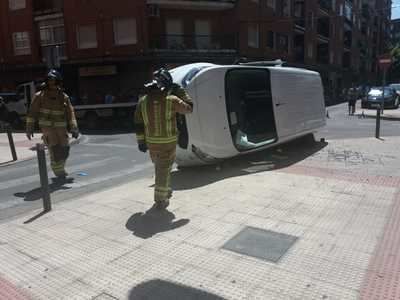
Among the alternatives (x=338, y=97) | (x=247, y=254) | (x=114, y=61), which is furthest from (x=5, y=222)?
(x=338, y=97)

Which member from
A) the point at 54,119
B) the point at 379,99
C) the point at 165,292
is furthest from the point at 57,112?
the point at 379,99

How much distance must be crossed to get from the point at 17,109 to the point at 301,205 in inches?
738

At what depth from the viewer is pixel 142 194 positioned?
5.88m

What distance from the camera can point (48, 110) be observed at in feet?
23.0

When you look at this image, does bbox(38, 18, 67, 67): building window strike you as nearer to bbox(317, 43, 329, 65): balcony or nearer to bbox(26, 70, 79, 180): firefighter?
bbox(26, 70, 79, 180): firefighter

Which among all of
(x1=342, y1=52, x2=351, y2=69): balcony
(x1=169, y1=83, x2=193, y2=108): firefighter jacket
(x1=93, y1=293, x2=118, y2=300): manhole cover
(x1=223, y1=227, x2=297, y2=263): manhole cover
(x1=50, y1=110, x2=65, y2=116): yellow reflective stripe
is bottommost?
(x1=223, y1=227, x2=297, y2=263): manhole cover

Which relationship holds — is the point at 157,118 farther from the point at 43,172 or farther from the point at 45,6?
the point at 45,6

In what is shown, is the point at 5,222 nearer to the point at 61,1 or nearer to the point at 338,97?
the point at 61,1

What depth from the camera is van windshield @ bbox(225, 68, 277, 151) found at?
27.6ft

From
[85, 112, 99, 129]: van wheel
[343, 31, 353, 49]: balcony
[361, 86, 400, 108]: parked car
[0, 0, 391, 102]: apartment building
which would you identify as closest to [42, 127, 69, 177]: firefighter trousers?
[85, 112, 99, 129]: van wheel

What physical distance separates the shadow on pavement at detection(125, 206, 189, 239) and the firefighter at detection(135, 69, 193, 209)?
191 millimetres

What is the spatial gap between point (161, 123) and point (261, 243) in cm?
194

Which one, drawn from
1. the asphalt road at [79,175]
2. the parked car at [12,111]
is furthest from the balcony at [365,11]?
the asphalt road at [79,175]

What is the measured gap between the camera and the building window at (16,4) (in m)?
25.9
